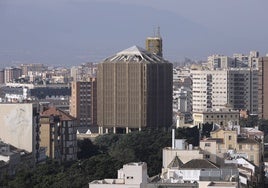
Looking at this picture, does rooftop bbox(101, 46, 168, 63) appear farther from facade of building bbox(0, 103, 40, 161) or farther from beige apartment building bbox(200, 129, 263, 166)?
beige apartment building bbox(200, 129, 263, 166)

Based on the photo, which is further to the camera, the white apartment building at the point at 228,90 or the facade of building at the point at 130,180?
the white apartment building at the point at 228,90

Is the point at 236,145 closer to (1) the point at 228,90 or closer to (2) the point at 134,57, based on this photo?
(2) the point at 134,57

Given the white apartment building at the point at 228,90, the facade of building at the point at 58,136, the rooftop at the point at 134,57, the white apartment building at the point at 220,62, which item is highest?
the white apartment building at the point at 220,62

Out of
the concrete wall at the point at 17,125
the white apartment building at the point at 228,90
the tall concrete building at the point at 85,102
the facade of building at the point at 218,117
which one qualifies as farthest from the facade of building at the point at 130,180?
the white apartment building at the point at 228,90

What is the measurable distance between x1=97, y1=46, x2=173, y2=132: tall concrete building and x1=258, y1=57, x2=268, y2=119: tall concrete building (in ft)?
43.5

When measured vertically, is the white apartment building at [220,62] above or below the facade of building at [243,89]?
above

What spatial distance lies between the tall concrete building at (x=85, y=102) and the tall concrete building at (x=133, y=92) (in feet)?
36.3

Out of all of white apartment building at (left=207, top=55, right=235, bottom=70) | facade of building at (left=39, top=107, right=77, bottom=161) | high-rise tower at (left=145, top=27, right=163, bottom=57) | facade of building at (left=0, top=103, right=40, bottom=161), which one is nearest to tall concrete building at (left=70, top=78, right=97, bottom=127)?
high-rise tower at (left=145, top=27, right=163, bottom=57)

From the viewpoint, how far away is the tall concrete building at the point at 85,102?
104625 mm

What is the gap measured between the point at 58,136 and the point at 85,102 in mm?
44242

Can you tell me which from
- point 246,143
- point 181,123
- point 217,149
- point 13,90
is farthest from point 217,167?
point 13,90

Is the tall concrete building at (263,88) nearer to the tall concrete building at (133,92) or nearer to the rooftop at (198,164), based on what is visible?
the tall concrete building at (133,92)

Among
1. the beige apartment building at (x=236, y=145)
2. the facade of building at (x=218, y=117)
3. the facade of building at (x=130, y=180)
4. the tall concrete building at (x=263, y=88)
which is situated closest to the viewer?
the facade of building at (x=130, y=180)

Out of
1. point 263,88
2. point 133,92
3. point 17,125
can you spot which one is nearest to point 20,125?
point 17,125
